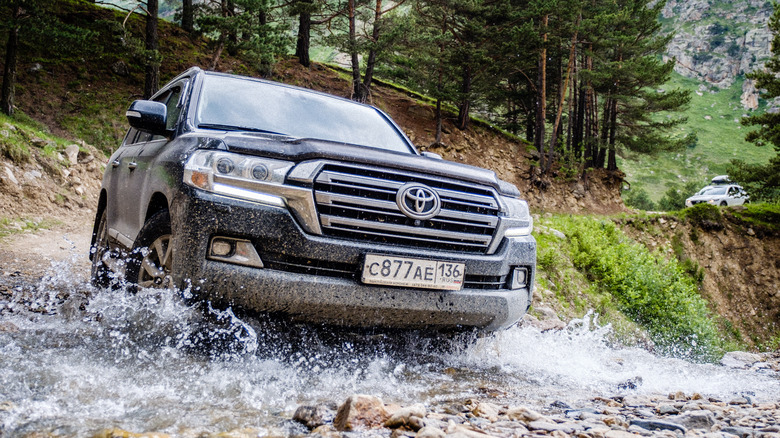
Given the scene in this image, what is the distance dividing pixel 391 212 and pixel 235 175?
837mm

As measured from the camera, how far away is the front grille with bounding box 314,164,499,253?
8.83ft

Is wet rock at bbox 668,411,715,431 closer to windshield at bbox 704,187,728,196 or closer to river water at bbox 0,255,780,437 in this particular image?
river water at bbox 0,255,780,437

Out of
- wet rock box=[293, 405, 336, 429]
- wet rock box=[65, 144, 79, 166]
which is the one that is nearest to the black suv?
wet rock box=[293, 405, 336, 429]

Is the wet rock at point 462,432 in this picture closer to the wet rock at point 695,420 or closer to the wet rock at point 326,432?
the wet rock at point 326,432

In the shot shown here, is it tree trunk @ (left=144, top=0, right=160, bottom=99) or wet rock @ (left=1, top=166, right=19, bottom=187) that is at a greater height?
tree trunk @ (left=144, top=0, right=160, bottom=99)

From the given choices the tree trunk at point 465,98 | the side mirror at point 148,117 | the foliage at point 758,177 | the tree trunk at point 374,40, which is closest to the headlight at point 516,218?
the side mirror at point 148,117

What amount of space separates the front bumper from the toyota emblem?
20cm

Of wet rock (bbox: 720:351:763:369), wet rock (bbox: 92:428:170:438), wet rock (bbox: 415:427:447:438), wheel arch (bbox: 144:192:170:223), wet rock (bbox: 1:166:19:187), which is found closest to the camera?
wet rock (bbox: 92:428:170:438)

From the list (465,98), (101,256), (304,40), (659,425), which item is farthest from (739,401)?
(304,40)

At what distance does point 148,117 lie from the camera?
331 cm

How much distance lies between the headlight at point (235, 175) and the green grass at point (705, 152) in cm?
8583

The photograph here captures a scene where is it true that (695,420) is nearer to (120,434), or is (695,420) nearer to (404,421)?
(404,421)

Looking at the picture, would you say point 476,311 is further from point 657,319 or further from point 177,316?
point 657,319

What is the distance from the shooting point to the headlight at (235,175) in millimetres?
2559
